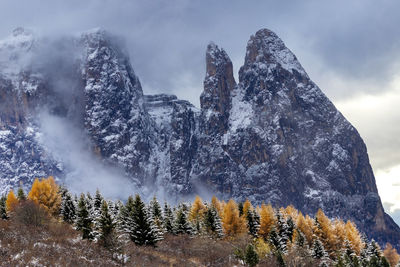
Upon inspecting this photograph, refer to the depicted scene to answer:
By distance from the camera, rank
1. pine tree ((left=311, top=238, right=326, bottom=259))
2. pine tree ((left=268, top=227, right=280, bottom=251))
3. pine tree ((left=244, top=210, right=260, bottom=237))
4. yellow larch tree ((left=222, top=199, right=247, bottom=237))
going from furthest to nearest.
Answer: pine tree ((left=244, top=210, right=260, bottom=237)), yellow larch tree ((left=222, top=199, right=247, bottom=237)), pine tree ((left=268, top=227, right=280, bottom=251)), pine tree ((left=311, top=238, right=326, bottom=259))

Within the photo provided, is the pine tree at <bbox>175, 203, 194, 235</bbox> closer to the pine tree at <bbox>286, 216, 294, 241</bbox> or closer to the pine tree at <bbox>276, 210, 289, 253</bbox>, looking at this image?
the pine tree at <bbox>276, 210, 289, 253</bbox>

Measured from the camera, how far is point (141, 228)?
164 ft

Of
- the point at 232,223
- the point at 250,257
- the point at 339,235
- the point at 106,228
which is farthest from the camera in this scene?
the point at 339,235

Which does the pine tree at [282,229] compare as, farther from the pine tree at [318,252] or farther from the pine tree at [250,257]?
the pine tree at [250,257]

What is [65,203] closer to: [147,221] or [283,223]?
[147,221]

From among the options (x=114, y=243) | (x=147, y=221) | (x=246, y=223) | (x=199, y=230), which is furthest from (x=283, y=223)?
(x=114, y=243)

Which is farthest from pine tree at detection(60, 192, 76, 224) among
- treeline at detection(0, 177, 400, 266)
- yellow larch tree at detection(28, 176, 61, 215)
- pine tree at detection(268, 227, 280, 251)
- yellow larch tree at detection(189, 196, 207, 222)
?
pine tree at detection(268, 227, 280, 251)

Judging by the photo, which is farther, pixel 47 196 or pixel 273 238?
pixel 47 196

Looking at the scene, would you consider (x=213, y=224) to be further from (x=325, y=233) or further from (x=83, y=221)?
(x=83, y=221)

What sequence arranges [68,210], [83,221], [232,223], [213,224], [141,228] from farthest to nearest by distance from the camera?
[232,223], [213,224], [68,210], [141,228], [83,221]

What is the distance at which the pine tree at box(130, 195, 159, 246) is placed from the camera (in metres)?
49.7

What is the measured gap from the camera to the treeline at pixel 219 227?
165 feet

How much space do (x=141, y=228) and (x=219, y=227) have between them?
25.3 m

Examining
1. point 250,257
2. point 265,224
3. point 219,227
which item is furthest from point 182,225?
point 250,257
